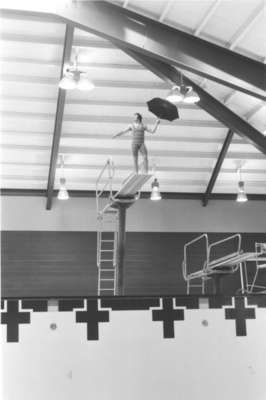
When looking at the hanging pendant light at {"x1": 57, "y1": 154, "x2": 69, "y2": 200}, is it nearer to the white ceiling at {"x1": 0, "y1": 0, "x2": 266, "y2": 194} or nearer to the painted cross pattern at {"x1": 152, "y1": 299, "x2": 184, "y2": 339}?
the white ceiling at {"x1": 0, "y1": 0, "x2": 266, "y2": 194}

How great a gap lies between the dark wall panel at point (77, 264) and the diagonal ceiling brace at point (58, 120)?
145cm

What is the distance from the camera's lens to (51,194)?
18.3m

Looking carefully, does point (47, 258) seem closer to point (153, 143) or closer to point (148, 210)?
point (148, 210)

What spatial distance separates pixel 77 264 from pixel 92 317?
11042mm

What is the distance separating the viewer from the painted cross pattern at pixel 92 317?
7.36 metres

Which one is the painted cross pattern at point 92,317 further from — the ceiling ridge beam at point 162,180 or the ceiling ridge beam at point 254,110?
the ceiling ridge beam at point 162,180

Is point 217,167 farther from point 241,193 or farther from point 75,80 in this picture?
point 75,80

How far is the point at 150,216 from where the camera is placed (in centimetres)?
1931

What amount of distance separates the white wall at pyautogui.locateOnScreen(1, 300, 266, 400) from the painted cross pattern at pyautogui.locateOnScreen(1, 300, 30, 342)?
8cm

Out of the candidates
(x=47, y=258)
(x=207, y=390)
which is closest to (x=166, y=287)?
(x=47, y=258)

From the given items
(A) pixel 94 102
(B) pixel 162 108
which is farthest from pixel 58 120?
(B) pixel 162 108

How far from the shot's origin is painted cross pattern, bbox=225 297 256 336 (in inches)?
306

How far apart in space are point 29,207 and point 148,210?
4.20 meters

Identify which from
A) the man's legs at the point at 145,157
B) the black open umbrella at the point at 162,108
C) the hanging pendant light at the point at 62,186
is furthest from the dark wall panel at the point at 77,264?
the black open umbrella at the point at 162,108
